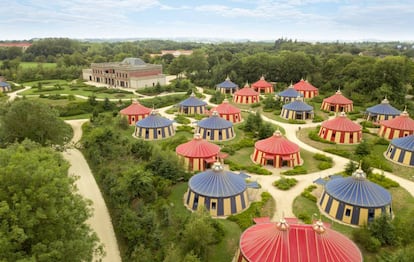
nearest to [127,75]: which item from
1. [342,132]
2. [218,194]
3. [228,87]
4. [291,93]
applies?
[228,87]

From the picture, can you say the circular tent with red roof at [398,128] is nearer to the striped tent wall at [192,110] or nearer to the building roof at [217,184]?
the building roof at [217,184]

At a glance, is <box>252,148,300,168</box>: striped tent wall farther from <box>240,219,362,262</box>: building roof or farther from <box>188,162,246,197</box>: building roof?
<box>240,219,362,262</box>: building roof

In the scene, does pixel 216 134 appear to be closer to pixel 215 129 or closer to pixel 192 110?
pixel 215 129

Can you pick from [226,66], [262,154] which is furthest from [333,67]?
[262,154]

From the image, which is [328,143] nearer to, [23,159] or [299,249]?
[299,249]

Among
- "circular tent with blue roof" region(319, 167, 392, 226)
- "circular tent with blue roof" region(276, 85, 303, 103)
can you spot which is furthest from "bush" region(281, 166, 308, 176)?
"circular tent with blue roof" region(276, 85, 303, 103)
